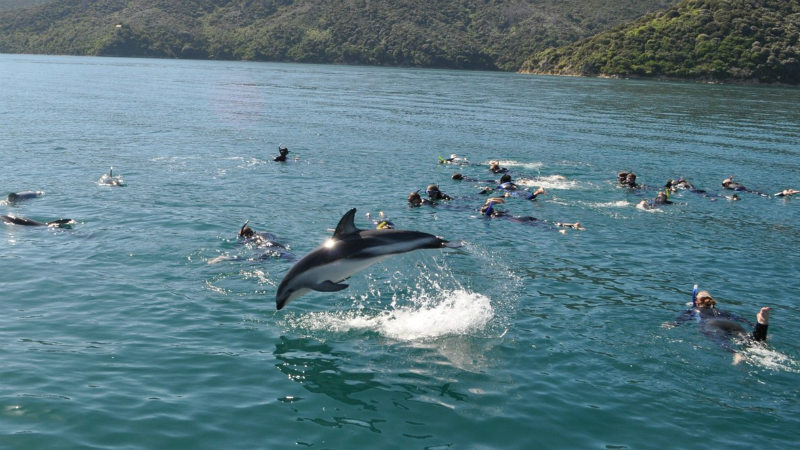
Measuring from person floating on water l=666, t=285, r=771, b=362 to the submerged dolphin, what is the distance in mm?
7784

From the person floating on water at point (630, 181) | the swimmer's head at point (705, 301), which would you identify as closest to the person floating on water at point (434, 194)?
the person floating on water at point (630, 181)

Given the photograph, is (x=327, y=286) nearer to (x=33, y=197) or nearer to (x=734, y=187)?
(x=33, y=197)

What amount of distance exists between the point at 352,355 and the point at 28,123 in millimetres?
49535

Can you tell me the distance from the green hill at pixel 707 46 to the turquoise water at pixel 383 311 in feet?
334

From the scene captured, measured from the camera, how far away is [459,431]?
11938 millimetres

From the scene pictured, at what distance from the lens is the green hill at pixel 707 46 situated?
13000 centimetres

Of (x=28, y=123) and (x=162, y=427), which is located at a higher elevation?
(x=28, y=123)


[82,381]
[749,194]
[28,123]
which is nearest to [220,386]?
[82,381]

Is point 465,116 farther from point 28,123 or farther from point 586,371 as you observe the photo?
point 586,371

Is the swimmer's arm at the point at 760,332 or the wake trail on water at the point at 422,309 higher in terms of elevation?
the swimmer's arm at the point at 760,332

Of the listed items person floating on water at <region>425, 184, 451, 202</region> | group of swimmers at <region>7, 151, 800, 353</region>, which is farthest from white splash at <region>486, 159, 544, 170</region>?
person floating on water at <region>425, 184, 451, 202</region>

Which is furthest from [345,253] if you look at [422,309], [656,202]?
[656,202]

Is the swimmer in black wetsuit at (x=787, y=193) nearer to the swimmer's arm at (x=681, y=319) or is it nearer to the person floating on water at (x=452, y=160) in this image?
the person floating on water at (x=452, y=160)

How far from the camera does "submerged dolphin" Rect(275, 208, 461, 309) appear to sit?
1464 cm
